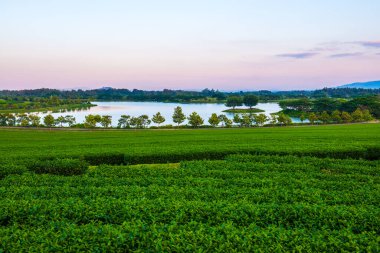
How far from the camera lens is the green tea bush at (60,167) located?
1434 cm

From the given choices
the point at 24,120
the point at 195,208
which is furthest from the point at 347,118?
the point at 24,120

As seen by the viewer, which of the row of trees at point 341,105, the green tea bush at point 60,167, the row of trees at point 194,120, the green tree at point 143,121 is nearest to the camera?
the green tea bush at point 60,167

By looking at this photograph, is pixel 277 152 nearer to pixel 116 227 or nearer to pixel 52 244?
pixel 116 227

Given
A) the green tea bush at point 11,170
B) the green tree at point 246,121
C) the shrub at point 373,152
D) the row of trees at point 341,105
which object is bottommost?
the green tree at point 246,121

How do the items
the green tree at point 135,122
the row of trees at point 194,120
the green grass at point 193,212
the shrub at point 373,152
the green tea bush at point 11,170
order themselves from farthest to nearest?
1. the green tree at point 135,122
2. the row of trees at point 194,120
3. the shrub at point 373,152
4. the green tea bush at point 11,170
5. the green grass at point 193,212

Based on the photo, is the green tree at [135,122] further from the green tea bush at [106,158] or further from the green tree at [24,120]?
the green tea bush at [106,158]

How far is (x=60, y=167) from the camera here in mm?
14297

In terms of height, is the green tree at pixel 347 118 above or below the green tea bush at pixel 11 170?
below

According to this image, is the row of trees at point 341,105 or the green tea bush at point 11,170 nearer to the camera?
the green tea bush at point 11,170

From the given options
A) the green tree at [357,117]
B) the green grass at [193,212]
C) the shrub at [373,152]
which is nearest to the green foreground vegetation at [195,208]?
the green grass at [193,212]

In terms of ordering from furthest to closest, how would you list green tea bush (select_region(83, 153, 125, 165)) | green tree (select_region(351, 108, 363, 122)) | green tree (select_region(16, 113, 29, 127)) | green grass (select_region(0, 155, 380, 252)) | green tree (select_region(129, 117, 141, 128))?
1. green tree (select_region(351, 108, 363, 122))
2. green tree (select_region(16, 113, 29, 127))
3. green tree (select_region(129, 117, 141, 128))
4. green tea bush (select_region(83, 153, 125, 165))
5. green grass (select_region(0, 155, 380, 252))

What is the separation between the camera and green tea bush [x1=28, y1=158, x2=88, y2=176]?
1434 cm

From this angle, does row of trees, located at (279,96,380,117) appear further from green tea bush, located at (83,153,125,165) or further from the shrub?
green tea bush, located at (83,153,125,165)

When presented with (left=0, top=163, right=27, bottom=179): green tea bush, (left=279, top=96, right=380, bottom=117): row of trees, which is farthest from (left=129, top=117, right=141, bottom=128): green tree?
(left=279, top=96, right=380, bottom=117): row of trees
